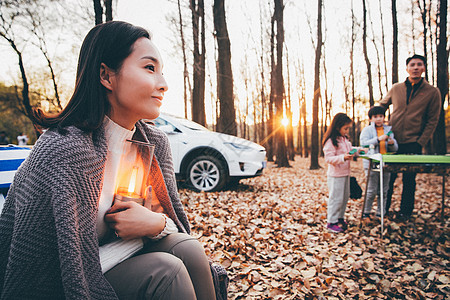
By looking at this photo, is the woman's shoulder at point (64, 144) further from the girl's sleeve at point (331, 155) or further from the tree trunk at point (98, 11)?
the tree trunk at point (98, 11)

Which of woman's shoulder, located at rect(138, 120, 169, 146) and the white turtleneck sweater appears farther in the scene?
woman's shoulder, located at rect(138, 120, 169, 146)

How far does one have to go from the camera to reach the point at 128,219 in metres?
1.03

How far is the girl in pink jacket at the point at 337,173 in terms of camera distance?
3895 mm

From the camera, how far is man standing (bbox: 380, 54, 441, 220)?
4074 mm

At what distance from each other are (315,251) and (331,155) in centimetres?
150

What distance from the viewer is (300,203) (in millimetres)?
5512

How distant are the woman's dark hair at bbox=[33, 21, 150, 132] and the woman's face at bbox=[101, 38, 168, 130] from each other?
4 cm

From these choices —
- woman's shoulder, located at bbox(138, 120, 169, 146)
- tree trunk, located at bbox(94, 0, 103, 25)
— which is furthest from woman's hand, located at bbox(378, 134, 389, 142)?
tree trunk, located at bbox(94, 0, 103, 25)

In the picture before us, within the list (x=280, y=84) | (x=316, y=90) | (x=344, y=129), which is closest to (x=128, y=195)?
(x=344, y=129)

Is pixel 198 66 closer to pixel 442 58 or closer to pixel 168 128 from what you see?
pixel 168 128

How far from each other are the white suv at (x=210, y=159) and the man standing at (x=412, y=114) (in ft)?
9.07

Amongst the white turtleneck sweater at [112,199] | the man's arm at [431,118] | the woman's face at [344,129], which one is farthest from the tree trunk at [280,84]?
the white turtleneck sweater at [112,199]

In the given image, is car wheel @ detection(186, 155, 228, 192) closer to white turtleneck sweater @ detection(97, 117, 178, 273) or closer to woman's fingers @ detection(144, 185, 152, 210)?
white turtleneck sweater @ detection(97, 117, 178, 273)

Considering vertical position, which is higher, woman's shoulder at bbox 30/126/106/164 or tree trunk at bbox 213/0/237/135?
tree trunk at bbox 213/0/237/135
